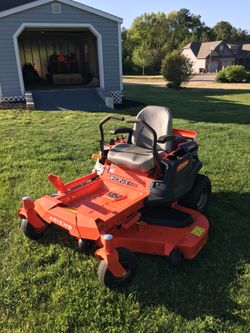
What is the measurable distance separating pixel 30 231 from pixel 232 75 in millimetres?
30514

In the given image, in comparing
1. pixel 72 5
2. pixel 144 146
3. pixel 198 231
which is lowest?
pixel 198 231

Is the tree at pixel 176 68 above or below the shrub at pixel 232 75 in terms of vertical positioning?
above

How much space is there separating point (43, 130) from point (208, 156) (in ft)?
14.2

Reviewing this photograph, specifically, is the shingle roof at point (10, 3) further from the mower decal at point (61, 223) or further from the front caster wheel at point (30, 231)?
the mower decal at point (61, 223)

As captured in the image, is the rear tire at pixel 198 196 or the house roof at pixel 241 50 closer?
the rear tire at pixel 198 196

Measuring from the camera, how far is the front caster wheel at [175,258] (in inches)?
127

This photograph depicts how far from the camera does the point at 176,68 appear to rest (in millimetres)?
21453

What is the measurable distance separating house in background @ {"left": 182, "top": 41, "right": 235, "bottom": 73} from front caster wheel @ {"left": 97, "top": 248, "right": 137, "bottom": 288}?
59.3 meters

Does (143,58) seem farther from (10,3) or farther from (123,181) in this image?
(123,181)

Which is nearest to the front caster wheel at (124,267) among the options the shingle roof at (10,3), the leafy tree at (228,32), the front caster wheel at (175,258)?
the front caster wheel at (175,258)

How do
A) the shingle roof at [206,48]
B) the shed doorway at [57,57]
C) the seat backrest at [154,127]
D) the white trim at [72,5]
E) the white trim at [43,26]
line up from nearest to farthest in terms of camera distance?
the seat backrest at [154,127]
the white trim at [72,5]
the white trim at [43,26]
the shed doorway at [57,57]
the shingle roof at [206,48]

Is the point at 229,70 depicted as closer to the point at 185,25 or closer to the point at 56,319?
the point at 56,319

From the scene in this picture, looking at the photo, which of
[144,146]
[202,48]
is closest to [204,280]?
[144,146]

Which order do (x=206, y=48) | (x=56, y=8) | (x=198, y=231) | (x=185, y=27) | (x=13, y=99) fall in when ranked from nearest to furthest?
(x=198, y=231) < (x=56, y=8) < (x=13, y=99) < (x=206, y=48) < (x=185, y=27)
